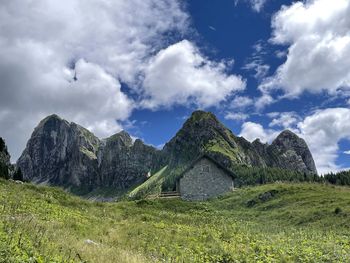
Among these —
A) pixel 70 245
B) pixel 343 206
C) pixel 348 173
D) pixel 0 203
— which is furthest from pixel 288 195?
pixel 348 173

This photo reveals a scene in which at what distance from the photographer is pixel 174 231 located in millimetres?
25938

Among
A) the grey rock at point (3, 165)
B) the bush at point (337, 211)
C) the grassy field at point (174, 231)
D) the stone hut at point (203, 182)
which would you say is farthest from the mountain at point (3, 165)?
the bush at point (337, 211)

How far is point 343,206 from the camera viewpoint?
34562mm

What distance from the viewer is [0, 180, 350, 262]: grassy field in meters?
13.4

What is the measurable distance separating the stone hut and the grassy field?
1341cm

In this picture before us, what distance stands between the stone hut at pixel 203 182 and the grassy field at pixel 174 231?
13414 millimetres

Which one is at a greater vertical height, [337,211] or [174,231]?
[337,211]

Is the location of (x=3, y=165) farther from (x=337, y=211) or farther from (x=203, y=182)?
(x=337, y=211)

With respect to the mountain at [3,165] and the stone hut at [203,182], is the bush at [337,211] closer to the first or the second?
the stone hut at [203,182]

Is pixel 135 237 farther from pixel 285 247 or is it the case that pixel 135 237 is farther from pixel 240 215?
pixel 240 215

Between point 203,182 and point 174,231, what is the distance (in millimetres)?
35358

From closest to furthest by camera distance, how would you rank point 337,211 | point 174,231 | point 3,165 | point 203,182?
point 174,231
point 337,211
point 203,182
point 3,165

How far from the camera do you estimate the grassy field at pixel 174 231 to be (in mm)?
13406

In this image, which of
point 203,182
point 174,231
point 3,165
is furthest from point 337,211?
point 3,165
